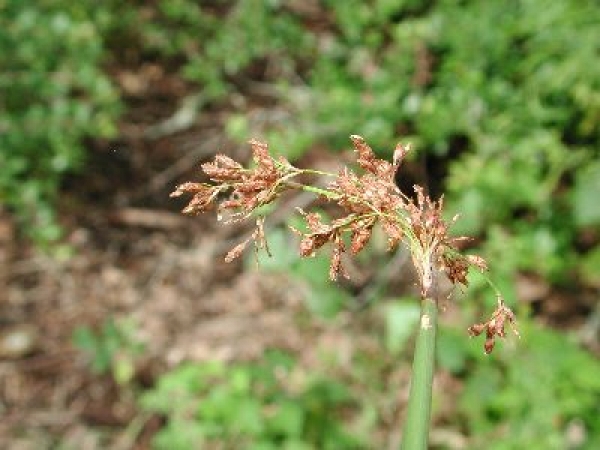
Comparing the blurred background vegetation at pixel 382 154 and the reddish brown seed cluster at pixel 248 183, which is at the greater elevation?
the blurred background vegetation at pixel 382 154

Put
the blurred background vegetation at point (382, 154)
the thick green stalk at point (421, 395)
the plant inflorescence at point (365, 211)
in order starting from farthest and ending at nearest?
1. the blurred background vegetation at point (382, 154)
2. the plant inflorescence at point (365, 211)
3. the thick green stalk at point (421, 395)

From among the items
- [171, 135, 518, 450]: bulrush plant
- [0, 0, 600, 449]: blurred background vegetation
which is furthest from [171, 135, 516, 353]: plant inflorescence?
[0, 0, 600, 449]: blurred background vegetation

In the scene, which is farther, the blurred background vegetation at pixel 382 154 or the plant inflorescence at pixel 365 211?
the blurred background vegetation at pixel 382 154

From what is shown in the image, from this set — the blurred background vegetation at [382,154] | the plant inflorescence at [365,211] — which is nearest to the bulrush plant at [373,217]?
the plant inflorescence at [365,211]

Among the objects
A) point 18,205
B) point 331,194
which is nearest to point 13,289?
point 18,205

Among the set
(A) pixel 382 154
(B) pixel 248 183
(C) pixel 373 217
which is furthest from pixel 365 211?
(A) pixel 382 154

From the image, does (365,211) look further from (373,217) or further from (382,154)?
(382,154)

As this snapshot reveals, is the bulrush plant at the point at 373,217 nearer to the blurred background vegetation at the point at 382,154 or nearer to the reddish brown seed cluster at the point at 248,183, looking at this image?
the reddish brown seed cluster at the point at 248,183
